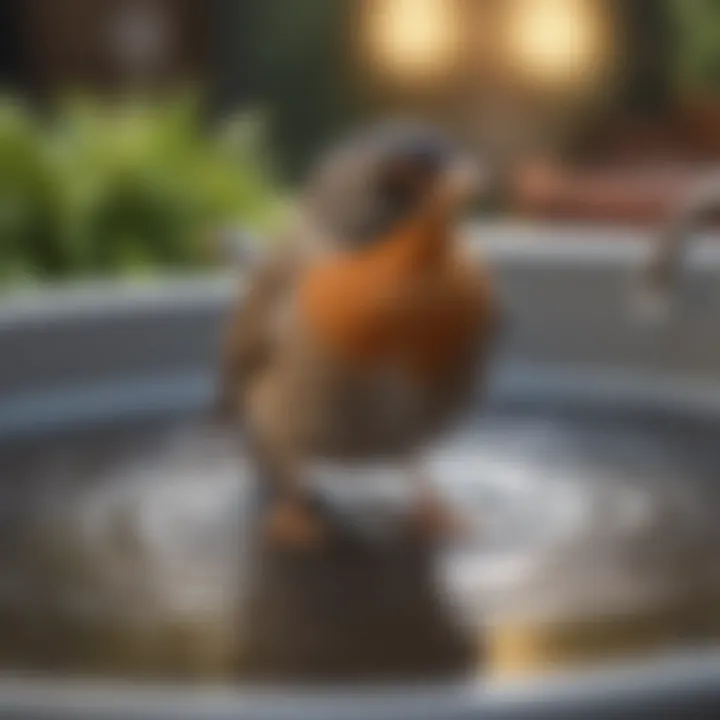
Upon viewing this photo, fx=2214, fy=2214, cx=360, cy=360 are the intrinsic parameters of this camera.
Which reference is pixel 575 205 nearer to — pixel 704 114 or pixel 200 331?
pixel 704 114

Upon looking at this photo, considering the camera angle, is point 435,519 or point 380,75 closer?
point 435,519

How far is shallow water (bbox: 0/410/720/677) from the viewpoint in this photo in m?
0.91

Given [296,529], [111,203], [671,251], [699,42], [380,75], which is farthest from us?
[380,75]

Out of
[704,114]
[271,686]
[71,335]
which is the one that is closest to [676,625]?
[271,686]

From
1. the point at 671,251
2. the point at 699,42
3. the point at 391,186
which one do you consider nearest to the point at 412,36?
the point at 699,42

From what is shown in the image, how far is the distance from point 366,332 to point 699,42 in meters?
2.09

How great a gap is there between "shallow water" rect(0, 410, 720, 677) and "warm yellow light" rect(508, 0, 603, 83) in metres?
2.55

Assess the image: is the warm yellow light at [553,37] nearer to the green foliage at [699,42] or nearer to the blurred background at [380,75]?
the blurred background at [380,75]

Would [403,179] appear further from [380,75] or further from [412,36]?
[412,36]

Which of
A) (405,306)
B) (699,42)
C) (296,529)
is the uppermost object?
(699,42)

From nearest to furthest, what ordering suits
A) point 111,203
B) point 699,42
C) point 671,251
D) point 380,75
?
point 671,251, point 111,203, point 699,42, point 380,75

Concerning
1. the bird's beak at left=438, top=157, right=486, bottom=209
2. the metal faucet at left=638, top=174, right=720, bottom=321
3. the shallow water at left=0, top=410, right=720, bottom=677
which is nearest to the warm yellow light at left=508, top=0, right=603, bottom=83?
the metal faucet at left=638, top=174, right=720, bottom=321

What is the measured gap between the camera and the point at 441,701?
0.71 m

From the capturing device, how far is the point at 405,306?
1081mm
